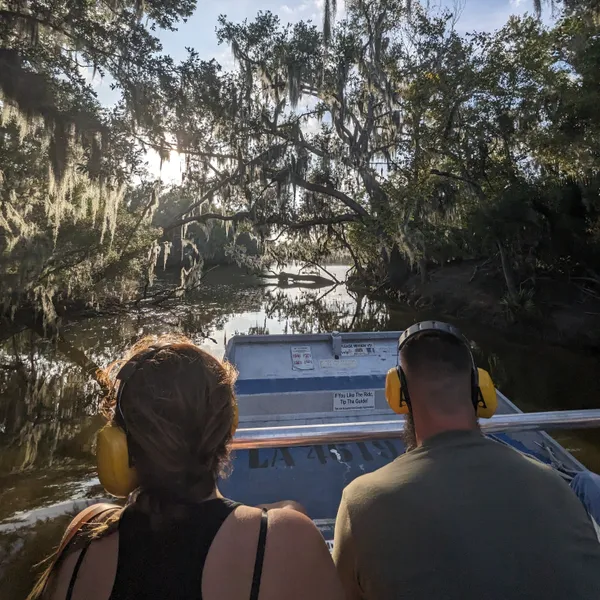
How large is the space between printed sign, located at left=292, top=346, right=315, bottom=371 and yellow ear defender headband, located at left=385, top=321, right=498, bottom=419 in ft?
14.5

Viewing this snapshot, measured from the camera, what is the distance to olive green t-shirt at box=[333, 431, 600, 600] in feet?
3.63

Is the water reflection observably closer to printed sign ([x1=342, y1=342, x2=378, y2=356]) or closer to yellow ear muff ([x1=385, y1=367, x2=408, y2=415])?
Answer: yellow ear muff ([x1=385, y1=367, x2=408, y2=415])

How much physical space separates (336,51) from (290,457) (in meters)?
19.4

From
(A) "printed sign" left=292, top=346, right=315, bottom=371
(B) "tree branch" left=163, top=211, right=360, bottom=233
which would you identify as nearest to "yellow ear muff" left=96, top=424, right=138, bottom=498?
(A) "printed sign" left=292, top=346, right=315, bottom=371

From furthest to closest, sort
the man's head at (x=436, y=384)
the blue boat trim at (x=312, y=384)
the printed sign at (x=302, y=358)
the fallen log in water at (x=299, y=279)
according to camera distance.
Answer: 1. the fallen log in water at (x=299, y=279)
2. the printed sign at (x=302, y=358)
3. the blue boat trim at (x=312, y=384)
4. the man's head at (x=436, y=384)

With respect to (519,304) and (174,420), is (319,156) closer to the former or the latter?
(519,304)

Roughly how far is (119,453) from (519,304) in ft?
57.8

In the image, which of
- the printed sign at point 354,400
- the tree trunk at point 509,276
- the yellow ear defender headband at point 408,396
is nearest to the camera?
the yellow ear defender headband at point 408,396

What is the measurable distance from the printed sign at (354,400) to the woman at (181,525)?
14.8ft

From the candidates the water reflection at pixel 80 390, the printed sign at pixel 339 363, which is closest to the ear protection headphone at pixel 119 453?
the water reflection at pixel 80 390

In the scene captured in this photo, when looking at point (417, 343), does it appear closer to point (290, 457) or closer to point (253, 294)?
point (290, 457)

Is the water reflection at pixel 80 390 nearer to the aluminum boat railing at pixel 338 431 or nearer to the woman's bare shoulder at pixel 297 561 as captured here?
the aluminum boat railing at pixel 338 431

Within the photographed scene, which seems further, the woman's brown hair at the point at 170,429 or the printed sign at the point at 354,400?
the printed sign at the point at 354,400

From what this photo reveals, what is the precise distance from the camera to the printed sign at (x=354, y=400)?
5746mm
